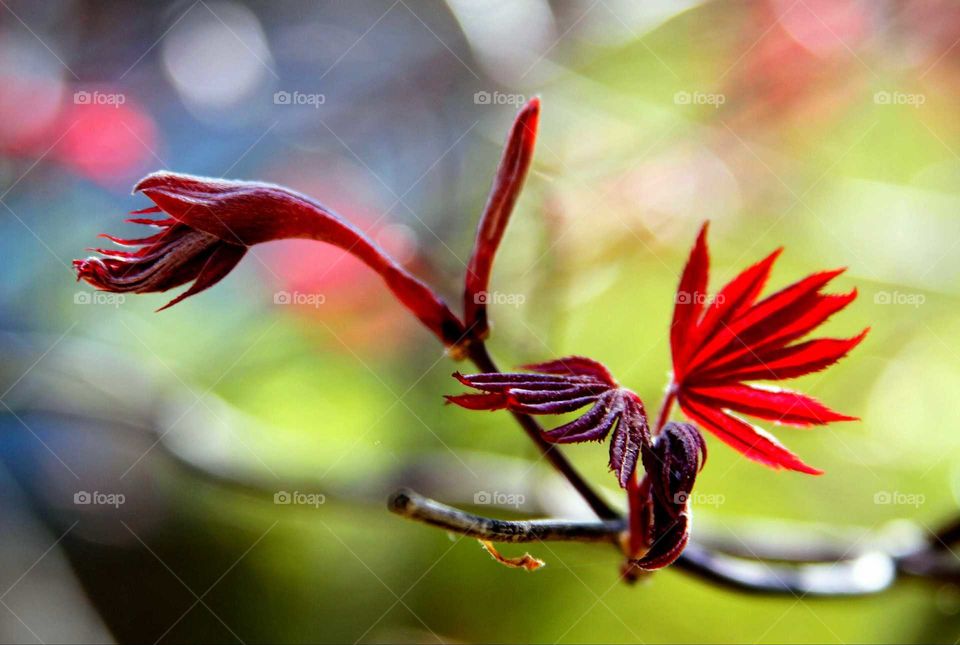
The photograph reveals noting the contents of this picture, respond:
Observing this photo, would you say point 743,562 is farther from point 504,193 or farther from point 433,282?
point 433,282

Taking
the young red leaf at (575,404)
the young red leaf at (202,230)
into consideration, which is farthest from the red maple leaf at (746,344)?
the young red leaf at (202,230)

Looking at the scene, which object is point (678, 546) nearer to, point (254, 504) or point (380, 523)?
point (380, 523)

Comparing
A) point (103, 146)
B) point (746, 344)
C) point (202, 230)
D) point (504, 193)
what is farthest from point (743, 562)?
point (103, 146)

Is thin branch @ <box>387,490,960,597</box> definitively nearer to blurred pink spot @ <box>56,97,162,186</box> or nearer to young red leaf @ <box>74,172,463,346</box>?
young red leaf @ <box>74,172,463,346</box>

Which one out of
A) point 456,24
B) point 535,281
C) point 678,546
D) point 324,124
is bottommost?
point 678,546

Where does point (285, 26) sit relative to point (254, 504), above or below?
above

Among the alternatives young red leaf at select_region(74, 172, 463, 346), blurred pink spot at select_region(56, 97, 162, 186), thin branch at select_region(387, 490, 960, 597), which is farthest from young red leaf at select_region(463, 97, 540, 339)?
blurred pink spot at select_region(56, 97, 162, 186)

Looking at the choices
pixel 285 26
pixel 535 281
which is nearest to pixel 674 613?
pixel 535 281
